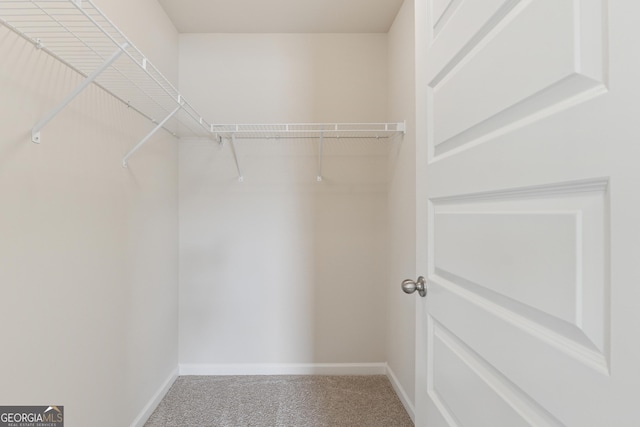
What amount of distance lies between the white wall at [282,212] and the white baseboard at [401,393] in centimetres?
17

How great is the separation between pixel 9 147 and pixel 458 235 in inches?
50.7

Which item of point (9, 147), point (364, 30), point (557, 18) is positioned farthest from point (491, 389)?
point (364, 30)

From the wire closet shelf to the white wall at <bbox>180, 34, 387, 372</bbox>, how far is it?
0.10m

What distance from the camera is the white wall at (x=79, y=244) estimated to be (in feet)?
3.20

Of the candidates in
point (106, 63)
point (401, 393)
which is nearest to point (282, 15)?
point (106, 63)

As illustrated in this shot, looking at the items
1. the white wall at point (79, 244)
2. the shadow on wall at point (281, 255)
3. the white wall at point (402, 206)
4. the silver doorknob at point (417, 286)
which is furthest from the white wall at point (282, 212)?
the silver doorknob at point (417, 286)

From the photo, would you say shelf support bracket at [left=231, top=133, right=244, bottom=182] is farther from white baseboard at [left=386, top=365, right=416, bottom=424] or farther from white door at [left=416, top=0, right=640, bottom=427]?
white baseboard at [left=386, top=365, right=416, bottom=424]

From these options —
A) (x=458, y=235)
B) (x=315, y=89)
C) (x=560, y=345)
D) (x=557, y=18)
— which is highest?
(x=315, y=89)

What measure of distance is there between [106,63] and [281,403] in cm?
189

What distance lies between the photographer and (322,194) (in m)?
2.29

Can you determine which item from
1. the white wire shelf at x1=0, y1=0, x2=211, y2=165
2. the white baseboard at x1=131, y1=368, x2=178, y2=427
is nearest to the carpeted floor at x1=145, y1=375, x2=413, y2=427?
the white baseboard at x1=131, y1=368, x2=178, y2=427

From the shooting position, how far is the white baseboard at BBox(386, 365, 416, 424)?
1787 millimetres

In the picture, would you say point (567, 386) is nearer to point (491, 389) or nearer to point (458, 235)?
point (491, 389)

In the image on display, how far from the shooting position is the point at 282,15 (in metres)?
2.06
